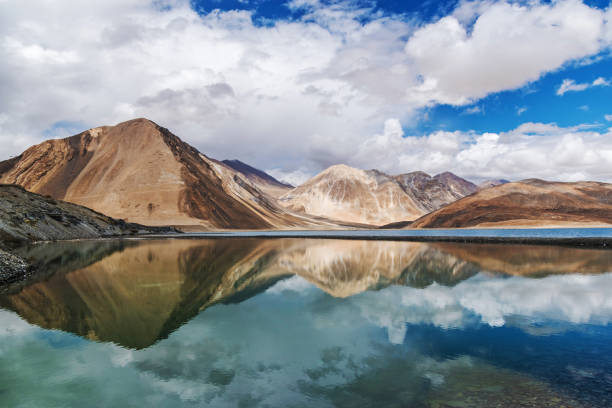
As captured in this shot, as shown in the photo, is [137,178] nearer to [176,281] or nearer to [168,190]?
[168,190]

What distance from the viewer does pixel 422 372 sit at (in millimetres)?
8969

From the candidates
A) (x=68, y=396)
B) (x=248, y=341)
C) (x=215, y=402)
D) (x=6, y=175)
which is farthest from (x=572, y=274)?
(x=6, y=175)

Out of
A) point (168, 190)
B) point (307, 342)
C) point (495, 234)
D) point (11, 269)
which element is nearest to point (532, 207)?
point (495, 234)

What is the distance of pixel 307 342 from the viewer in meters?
11.5

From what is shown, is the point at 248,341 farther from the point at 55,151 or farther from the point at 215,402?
the point at 55,151

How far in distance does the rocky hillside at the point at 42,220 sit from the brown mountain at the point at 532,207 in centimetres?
9909

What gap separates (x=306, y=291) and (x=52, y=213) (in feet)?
187

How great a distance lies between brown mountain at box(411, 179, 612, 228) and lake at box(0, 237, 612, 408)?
330ft

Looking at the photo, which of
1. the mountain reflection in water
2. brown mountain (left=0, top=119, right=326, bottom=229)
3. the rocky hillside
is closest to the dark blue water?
the rocky hillside

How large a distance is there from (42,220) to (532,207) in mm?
123000

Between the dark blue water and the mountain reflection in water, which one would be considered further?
the dark blue water

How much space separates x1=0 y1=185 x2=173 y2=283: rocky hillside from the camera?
4953 centimetres

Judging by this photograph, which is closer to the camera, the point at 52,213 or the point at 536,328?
the point at 536,328

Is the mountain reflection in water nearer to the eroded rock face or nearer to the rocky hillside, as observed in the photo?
the rocky hillside
